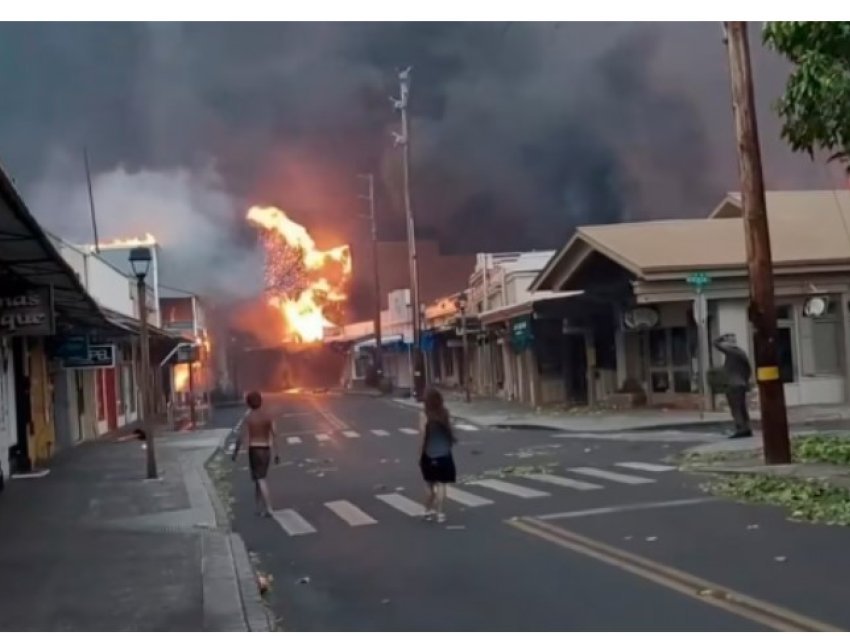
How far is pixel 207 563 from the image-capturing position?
1000 centimetres

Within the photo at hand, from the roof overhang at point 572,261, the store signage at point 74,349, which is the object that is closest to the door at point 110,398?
the store signage at point 74,349

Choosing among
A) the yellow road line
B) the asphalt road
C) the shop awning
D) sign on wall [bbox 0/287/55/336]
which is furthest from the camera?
the shop awning

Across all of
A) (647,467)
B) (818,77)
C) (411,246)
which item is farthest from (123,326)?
(818,77)

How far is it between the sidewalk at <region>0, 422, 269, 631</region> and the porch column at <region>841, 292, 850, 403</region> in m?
17.5

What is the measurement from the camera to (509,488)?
50.2ft

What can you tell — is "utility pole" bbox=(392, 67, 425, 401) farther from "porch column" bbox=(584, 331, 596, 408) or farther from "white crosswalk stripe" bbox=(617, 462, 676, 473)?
"white crosswalk stripe" bbox=(617, 462, 676, 473)

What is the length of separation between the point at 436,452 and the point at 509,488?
2682 millimetres

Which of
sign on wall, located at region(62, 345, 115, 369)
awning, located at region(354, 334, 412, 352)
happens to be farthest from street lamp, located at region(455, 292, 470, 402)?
sign on wall, located at region(62, 345, 115, 369)

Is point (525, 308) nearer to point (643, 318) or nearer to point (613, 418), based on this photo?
point (643, 318)

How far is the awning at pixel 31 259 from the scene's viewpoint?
1005 cm

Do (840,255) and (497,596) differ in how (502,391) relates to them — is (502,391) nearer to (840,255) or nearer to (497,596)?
(840,255)

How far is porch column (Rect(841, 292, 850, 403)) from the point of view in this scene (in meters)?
29.1
